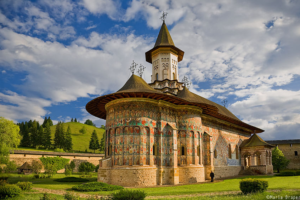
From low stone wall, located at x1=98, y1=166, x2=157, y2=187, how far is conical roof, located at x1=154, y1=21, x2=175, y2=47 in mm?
14851

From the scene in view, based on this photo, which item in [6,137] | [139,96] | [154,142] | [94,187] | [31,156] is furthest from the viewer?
[31,156]

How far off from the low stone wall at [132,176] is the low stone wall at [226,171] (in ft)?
32.0

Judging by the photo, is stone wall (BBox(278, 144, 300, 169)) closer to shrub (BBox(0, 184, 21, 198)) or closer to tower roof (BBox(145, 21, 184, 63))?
tower roof (BBox(145, 21, 184, 63))

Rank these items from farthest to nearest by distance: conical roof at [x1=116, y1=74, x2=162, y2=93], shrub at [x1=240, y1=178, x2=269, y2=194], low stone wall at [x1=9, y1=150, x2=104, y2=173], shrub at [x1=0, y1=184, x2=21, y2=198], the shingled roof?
1. low stone wall at [x1=9, y1=150, x2=104, y2=173]
2. conical roof at [x1=116, y1=74, x2=162, y2=93]
3. the shingled roof
4. shrub at [x1=240, y1=178, x2=269, y2=194]
5. shrub at [x1=0, y1=184, x2=21, y2=198]

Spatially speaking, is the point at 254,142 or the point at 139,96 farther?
the point at 254,142

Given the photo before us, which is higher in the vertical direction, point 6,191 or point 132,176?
point 6,191

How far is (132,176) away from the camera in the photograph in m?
16.6

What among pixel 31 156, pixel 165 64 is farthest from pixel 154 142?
pixel 31 156

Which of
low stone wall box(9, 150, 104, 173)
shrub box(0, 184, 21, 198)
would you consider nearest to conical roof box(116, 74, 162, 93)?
shrub box(0, 184, 21, 198)

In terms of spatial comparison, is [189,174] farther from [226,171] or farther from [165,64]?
[165,64]

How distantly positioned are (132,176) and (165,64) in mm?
13533

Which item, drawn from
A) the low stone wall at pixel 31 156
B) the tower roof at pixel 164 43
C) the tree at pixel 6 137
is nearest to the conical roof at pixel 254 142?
the tower roof at pixel 164 43

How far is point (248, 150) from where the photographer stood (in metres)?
29.4

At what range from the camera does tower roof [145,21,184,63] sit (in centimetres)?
2591
